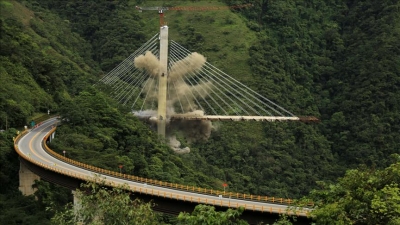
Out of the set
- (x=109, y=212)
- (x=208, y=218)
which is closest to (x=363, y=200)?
(x=208, y=218)

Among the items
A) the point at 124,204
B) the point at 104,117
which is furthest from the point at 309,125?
the point at 124,204

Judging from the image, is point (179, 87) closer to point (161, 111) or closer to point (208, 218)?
point (161, 111)

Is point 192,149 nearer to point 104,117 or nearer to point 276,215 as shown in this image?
point 104,117

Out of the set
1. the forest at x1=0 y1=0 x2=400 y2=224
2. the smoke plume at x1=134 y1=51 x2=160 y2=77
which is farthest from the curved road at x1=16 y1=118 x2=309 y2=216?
the smoke plume at x1=134 y1=51 x2=160 y2=77

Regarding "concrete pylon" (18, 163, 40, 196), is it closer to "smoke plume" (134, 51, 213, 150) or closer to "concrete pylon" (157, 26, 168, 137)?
"concrete pylon" (157, 26, 168, 137)

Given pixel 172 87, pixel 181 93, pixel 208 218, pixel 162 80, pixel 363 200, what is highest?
pixel 363 200

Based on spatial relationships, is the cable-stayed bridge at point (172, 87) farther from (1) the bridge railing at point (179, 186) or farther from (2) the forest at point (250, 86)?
(1) the bridge railing at point (179, 186)
